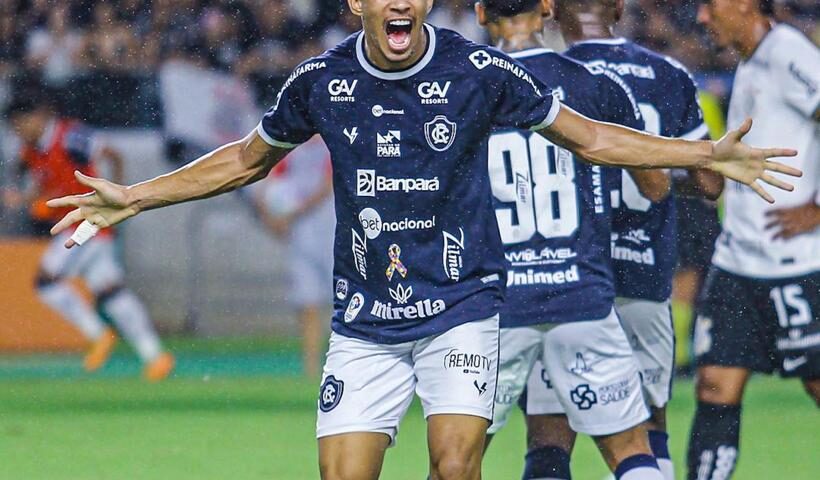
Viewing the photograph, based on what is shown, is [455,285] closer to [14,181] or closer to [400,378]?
[400,378]

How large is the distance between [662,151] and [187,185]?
5.00ft

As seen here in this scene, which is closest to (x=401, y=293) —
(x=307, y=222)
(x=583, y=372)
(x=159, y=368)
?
(x=583, y=372)

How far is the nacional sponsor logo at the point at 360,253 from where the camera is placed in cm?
523

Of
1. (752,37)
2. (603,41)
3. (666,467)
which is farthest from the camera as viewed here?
(752,37)

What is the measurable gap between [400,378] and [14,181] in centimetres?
951

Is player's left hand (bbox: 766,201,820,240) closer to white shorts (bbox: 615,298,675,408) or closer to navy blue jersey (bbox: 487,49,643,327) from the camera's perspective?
white shorts (bbox: 615,298,675,408)

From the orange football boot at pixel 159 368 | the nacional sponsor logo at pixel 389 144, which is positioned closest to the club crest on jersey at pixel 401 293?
the nacional sponsor logo at pixel 389 144

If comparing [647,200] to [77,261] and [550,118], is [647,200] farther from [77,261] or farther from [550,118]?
[77,261]

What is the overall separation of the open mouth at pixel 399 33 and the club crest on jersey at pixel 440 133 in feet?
0.81

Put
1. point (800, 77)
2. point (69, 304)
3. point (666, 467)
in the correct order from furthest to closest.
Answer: point (69, 304)
point (800, 77)
point (666, 467)

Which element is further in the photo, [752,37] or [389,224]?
[752,37]

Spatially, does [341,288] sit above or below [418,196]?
below

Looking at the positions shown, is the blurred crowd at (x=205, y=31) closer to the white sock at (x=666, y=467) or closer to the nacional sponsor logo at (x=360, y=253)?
the white sock at (x=666, y=467)

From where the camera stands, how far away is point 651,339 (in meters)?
6.70
